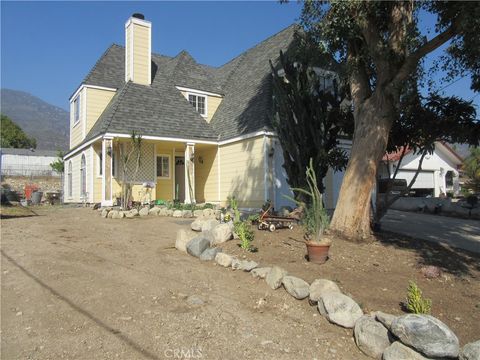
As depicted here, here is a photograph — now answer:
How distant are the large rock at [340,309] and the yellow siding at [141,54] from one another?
1561 cm

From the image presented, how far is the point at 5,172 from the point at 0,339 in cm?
5186

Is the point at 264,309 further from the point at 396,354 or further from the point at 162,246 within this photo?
the point at 162,246

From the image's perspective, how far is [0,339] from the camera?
4.26m

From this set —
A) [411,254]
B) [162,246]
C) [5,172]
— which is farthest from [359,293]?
[5,172]

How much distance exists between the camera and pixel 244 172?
53.6 ft

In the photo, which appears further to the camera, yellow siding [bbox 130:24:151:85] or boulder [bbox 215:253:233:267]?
yellow siding [bbox 130:24:151:85]

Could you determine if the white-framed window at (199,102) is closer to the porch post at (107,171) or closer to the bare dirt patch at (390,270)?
the porch post at (107,171)

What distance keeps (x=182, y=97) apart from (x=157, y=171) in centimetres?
368

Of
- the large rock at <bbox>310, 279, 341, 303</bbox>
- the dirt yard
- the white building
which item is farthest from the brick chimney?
the white building

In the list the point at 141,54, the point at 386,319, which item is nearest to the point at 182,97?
the point at 141,54

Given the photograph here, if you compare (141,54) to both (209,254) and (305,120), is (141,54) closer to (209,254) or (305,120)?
(305,120)

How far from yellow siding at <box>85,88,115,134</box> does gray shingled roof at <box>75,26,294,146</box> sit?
0.40 m

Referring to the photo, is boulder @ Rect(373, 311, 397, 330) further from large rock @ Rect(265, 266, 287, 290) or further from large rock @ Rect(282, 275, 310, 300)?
large rock @ Rect(265, 266, 287, 290)

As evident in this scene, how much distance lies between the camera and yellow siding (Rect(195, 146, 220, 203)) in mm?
18406
